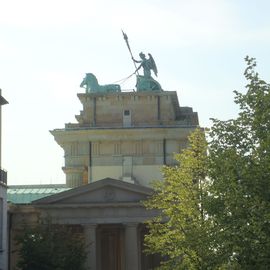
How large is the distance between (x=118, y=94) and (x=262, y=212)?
6828 centimetres

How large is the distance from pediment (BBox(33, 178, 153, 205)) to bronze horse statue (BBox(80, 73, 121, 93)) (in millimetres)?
31790

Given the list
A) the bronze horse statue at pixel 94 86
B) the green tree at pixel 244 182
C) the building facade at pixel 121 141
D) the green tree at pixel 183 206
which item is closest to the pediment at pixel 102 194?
the building facade at pixel 121 141

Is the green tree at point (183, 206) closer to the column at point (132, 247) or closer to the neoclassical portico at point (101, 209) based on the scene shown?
the neoclassical portico at point (101, 209)

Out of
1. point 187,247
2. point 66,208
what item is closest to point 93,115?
point 66,208

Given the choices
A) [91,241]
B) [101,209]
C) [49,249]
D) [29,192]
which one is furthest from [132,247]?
[29,192]

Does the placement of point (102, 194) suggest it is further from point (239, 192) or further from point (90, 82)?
point (239, 192)

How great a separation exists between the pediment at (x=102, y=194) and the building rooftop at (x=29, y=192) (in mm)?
10114

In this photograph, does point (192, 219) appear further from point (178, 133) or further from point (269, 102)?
point (178, 133)

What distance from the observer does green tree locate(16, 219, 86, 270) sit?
58.3m

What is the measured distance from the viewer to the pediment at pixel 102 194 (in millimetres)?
70438

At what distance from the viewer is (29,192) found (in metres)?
86.1

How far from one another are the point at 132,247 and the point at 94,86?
3613cm

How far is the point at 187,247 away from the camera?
4034cm

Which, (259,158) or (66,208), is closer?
(259,158)
